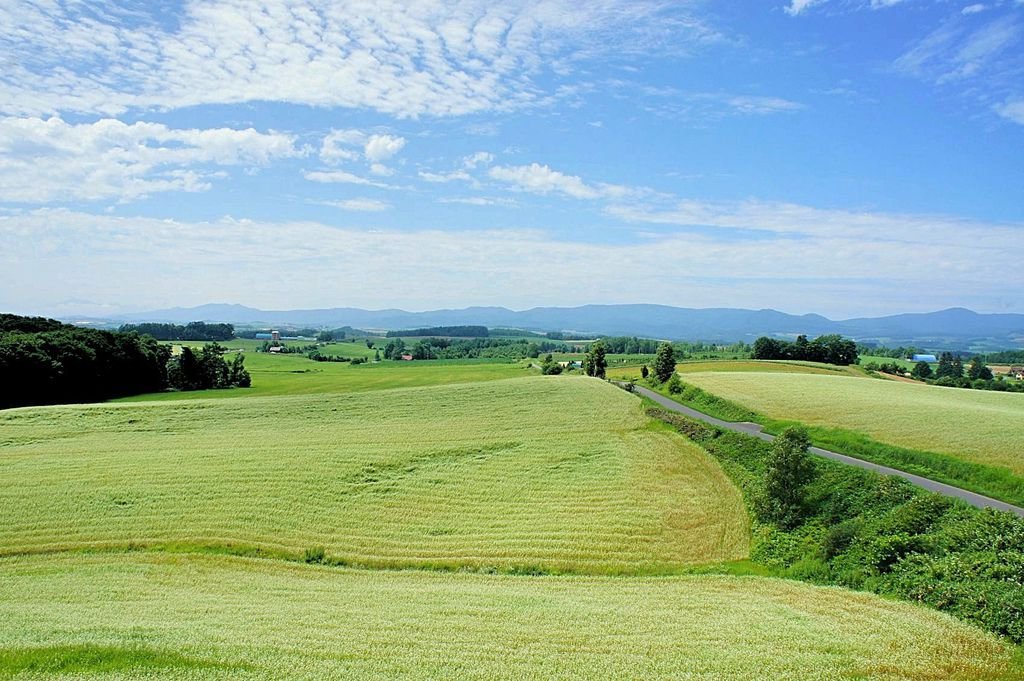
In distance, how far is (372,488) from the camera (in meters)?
35.1

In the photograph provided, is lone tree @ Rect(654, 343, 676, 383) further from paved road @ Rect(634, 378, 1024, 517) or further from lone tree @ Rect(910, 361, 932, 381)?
lone tree @ Rect(910, 361, 932, 381)

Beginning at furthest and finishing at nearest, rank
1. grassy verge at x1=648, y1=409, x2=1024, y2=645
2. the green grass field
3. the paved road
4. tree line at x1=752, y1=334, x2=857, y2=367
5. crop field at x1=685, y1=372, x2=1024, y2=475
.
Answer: tree line at x1=752, y1=334, x2=857, y2=367, crop field at x1=685, y1=372, x2=1024, y2=475, the paved road, grassy verge at x1=648, y1=409, x2=1024, y2=645, the green grass field

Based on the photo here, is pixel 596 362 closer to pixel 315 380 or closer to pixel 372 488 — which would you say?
pixel 315 380

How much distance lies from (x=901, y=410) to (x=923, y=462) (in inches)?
646

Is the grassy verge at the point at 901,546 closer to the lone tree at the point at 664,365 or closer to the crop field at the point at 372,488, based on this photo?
the crop field at the point at 372,488

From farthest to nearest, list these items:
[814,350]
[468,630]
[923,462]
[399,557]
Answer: [814,350] → [923,462] → [399,557] → [468,630]

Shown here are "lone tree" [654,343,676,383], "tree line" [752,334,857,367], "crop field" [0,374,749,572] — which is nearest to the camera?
"crop field" [0,374,749,572]

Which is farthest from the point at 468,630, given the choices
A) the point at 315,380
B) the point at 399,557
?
the point at 315,380

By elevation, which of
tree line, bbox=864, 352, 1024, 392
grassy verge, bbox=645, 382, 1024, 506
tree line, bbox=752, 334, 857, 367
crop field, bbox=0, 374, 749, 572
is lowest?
crop field, bbox=0, 374, 749, 572

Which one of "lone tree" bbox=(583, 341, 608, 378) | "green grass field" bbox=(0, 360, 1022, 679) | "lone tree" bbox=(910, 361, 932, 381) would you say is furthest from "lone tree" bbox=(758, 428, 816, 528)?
"lone tree" bbox=(910, 361, 932, 381)

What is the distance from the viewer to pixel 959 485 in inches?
1271

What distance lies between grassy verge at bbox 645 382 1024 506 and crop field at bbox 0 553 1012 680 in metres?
15.0

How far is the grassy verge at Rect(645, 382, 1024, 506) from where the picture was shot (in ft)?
101

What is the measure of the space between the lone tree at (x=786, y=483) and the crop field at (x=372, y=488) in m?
1.93
